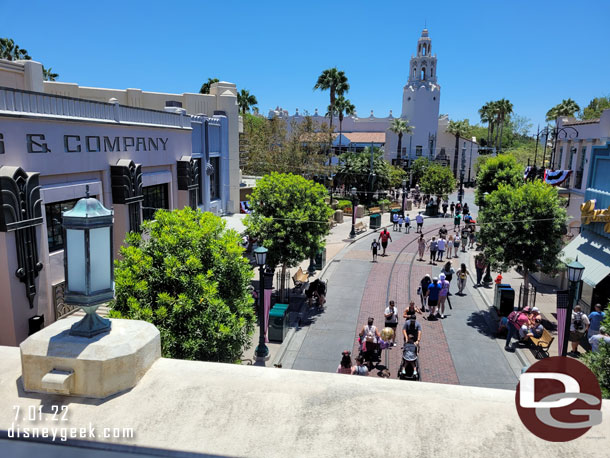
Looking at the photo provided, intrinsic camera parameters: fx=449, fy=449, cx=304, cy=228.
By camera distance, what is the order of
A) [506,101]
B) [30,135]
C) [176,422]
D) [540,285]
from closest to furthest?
1. [176,422]
2. [30,135]
3. [540,285]
4. [506,101]

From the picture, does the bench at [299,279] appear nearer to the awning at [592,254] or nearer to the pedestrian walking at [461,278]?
the pedestrian walking at [461,278]

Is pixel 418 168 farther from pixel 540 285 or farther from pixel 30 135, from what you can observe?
pixel 30 135

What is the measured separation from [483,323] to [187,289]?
1116 cm


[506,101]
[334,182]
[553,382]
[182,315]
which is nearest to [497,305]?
[182,315]

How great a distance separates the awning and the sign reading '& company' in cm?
1426

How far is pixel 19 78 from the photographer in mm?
13359

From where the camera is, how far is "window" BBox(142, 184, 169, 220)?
1517 cm

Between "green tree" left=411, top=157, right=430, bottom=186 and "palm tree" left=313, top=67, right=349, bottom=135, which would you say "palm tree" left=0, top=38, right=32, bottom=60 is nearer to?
"palm tree" left=313, top=67, right=349, bottom=135

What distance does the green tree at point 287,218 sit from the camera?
1562cm

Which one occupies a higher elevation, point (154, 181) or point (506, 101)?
point (506, 101)

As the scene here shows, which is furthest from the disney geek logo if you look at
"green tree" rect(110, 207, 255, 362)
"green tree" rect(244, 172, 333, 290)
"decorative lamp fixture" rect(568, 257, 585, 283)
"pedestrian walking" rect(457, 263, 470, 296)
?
"pedestrian walking" rect(457, 263, 470, 296)

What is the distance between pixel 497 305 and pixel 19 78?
55.3 ft

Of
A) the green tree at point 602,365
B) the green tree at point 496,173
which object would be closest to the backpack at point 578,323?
the green tree at point 602,365

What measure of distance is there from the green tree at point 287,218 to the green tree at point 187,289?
267 inches
